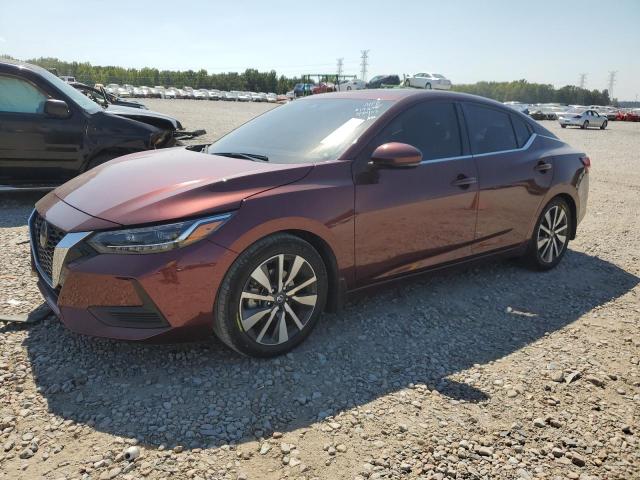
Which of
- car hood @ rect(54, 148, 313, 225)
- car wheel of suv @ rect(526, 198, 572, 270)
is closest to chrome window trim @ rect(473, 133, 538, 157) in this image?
car wheel of suv @ rect(526, 198, 572, 270)

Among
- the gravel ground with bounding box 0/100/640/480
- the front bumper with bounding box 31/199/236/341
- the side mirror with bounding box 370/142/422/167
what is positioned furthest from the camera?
the side mirror with bounding box 370/142/422/167

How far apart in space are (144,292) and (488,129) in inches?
126

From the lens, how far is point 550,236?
202 inches

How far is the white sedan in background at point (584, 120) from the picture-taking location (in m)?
36.2

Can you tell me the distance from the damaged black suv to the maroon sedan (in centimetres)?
317

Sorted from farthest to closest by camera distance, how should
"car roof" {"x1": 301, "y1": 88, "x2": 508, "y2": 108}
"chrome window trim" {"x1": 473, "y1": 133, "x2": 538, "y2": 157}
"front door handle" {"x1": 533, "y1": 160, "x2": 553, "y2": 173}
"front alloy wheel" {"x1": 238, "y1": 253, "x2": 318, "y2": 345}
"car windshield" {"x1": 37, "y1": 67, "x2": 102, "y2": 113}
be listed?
"car windshield" {"x1": 37, "y1": 67, "x2": 102, "y2": 113}, "front door handle" {"x1": 533, "y1": 160, "x2": 553, "y2": 173}, "chrome window trim" {"x1": 473, "y1": 133, "x2": 538, "y2": 157}, "car roof" {"x1": 301, "y1": 88, "x2": 508, "y2": 108}, "front alloy wheel" {"x1": 238, "y1": 253, "x2": 318, "y2": 345}

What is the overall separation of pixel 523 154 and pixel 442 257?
139 cm

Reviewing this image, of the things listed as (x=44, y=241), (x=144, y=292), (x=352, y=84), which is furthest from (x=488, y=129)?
(x=352, y=84)

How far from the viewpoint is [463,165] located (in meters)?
4.16

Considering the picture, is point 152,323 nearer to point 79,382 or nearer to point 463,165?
point 79,382

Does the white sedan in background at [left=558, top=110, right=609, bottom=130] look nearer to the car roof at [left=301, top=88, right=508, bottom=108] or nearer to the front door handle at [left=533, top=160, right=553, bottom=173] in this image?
the front door handle at [left=533, top=160, right=553, bottom=173]

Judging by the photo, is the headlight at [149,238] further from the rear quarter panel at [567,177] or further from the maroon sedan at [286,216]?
the rear quarter panel at [567,177]

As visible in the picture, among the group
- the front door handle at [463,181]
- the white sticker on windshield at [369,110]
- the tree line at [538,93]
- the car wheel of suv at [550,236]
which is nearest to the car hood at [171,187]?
the white sticker on windshield at [369,110]

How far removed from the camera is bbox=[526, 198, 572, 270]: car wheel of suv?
197 inches
